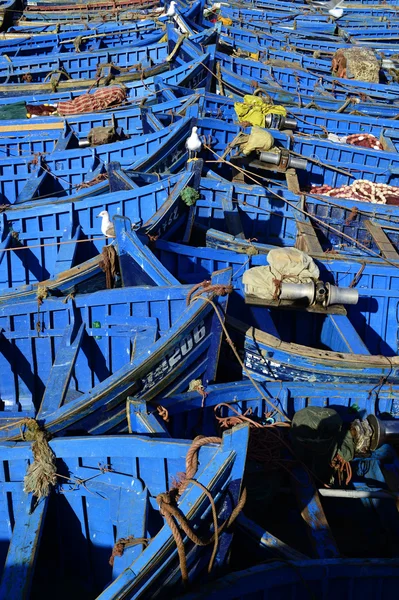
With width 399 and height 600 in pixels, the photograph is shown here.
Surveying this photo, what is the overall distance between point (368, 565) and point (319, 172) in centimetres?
893

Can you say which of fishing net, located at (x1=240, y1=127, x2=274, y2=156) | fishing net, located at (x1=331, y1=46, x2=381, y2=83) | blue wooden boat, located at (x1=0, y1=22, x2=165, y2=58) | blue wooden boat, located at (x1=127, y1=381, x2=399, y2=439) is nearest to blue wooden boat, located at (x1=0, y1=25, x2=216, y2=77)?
blue wooden boat, located at (x1=0, y1=22, x2=165, y2=58)

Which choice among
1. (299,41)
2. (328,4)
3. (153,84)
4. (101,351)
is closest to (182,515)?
(101,351)

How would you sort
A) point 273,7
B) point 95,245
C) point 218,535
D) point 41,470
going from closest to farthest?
point 218,535
point 41,470
point 95,245
point 273,7

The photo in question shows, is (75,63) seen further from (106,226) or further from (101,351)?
(101,351)

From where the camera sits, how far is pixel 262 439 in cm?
626

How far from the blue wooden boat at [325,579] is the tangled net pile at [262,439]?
1.42 metres

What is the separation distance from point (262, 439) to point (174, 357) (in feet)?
4.19

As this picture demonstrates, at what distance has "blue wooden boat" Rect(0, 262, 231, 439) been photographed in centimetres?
559

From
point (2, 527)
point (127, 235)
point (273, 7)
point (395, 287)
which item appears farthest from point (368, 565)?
point (273, 7)

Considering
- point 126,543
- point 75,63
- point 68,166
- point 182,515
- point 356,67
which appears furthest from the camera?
point 356,67

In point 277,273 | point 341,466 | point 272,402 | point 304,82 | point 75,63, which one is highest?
point 75,63

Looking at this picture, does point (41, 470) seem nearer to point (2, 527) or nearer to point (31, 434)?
point (31, 434)

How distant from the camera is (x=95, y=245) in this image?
31.3ft

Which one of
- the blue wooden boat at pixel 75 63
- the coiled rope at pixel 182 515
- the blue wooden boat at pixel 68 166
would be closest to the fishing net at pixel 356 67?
the blue wooden boat at pixel 75 63
